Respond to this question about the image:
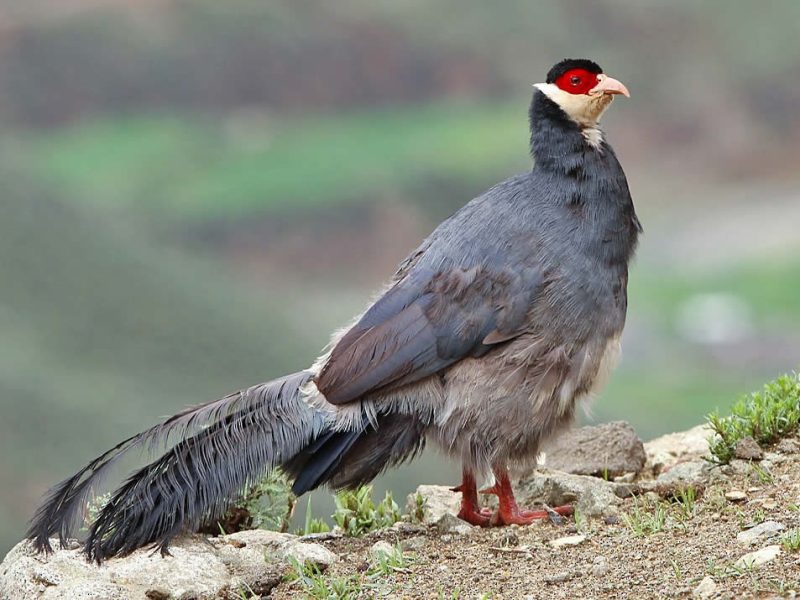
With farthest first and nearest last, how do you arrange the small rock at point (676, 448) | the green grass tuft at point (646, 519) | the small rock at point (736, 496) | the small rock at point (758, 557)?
the small rock at point (676, 448)
the small rock at point (736, 496)
the green grass tuft at point (646, 519)
the small rock at point (758, 557)

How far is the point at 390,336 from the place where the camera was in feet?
16.6

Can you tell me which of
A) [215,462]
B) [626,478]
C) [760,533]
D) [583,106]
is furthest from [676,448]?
[215,462]

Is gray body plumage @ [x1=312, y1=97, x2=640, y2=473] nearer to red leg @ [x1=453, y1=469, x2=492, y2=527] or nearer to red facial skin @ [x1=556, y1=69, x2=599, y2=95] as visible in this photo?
red leg @ [x1=453, y1=469, x2=492, y2=527]

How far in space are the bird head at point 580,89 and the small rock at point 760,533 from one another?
192 cm

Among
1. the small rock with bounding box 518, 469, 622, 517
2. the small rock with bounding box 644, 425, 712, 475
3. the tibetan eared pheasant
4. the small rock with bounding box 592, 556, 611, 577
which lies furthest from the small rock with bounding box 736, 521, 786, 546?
the small rock with bounding box 644, 425, 712, 475

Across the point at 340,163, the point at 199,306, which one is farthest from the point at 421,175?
the point at 199,306

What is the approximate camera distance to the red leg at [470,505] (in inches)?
205

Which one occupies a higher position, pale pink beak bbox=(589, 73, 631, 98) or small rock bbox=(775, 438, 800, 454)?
pale pink beak bbox=(589, 73, 631, 98)

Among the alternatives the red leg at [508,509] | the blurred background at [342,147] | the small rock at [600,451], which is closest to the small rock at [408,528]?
the red leg at [508,509]

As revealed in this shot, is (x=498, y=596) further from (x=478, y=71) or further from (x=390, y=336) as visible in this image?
(x=478, y=71)

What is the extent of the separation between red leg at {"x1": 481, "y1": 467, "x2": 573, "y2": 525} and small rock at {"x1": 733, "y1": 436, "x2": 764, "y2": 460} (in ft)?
2.35

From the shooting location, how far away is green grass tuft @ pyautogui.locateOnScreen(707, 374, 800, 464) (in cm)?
520

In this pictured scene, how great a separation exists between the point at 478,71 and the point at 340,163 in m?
1.79

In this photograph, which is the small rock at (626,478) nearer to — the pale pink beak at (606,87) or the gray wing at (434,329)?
the gray wing at (434,329)
